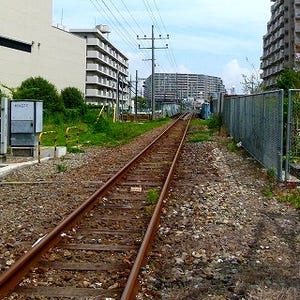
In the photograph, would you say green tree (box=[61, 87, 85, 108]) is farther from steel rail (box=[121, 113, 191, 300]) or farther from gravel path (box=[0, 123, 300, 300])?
→ steel rail (box=[121, 113, 191, 300])

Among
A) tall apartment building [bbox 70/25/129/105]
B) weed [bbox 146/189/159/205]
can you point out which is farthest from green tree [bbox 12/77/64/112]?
tall apartment building [bbox 70/25/129/105]

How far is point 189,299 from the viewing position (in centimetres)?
508

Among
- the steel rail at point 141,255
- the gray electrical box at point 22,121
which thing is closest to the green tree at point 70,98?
the gray electrical box at point 22,121

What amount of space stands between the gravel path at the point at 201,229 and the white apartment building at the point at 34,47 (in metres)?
40.0

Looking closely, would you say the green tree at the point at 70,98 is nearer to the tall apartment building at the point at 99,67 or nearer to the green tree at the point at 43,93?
the green tree at the point at 43,93

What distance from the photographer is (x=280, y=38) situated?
98750mm

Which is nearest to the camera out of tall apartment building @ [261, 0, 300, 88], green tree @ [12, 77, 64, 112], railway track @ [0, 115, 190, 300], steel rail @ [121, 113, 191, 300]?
steel rail @ [121, 113, 191, 300]

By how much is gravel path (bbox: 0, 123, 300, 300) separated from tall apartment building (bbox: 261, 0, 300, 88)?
70.1 metres

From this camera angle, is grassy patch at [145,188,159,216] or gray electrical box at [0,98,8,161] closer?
grassy patch at [145,188,159,216]

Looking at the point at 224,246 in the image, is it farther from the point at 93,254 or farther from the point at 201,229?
the point at 93,254

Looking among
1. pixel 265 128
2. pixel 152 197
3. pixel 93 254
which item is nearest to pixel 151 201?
pixel 152 197

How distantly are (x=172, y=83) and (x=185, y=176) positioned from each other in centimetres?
17241

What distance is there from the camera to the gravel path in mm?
5492

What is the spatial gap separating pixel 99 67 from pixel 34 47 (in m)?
43.7
